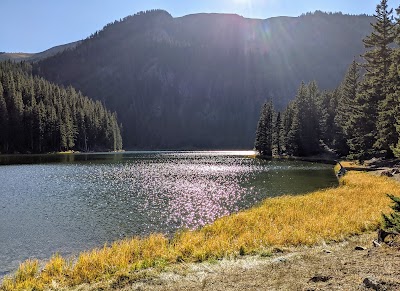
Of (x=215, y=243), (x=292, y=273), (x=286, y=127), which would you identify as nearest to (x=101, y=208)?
(x=215, y=243)

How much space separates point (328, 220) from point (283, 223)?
2.51m

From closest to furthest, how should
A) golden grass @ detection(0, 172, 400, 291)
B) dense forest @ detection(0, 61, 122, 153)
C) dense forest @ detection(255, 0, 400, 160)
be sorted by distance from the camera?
golden grass @ detection(0, 172, 400, 291), dense forest @ detection(255, 0, 400, 160), dense forest @ detection(0, 61, 122, 153)

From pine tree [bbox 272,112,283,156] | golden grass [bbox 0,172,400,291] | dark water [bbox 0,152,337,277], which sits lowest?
dark water [bbox 0,152,337,277]

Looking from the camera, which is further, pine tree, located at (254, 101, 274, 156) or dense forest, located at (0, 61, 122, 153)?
dense forest, located at (0, 61, 122, 153)

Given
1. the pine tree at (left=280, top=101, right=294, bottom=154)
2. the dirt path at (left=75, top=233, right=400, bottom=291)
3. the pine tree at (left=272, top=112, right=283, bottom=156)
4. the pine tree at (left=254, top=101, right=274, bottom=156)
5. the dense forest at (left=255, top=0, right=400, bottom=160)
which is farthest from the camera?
the pine tree at (left=254, top=101, right=274, bottom=156)

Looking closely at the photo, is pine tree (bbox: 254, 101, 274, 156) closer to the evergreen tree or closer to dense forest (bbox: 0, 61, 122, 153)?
dense forest (bbox: 0, 61, 122, 153)

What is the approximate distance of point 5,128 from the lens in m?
121

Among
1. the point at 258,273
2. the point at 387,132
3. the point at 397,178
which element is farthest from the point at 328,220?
the point at 387,132

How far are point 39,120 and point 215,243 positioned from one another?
5248 inches

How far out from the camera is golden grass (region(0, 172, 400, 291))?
38.1 ft

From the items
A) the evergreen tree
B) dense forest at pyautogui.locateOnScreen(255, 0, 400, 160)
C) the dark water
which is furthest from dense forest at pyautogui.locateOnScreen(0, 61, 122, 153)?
the dark water

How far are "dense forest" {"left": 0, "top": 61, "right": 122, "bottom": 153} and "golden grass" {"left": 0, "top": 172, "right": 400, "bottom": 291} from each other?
126464mm

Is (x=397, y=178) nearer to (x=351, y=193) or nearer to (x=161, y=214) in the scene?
(x=351, y=193)

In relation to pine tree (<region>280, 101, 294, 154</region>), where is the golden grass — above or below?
below
